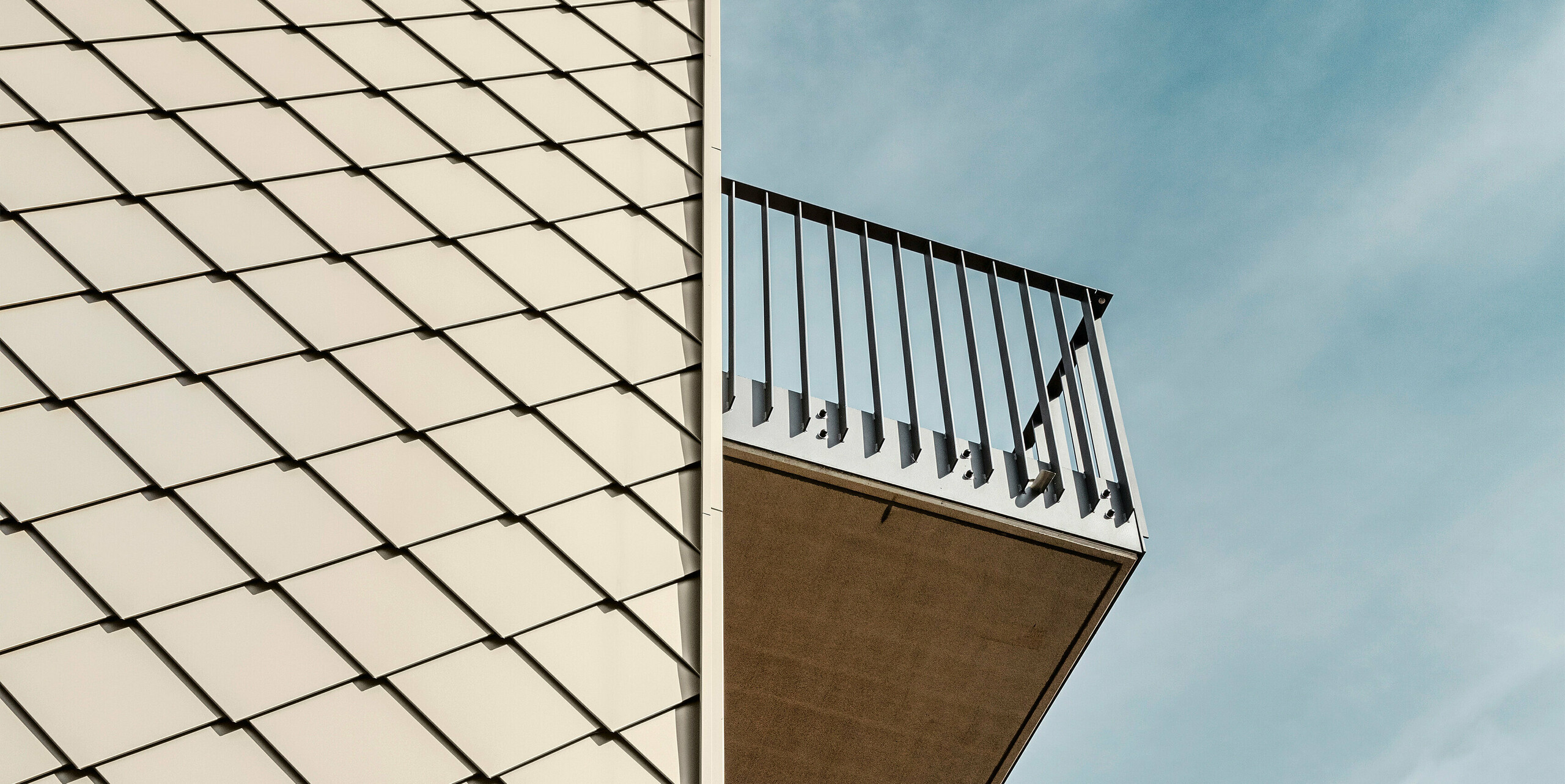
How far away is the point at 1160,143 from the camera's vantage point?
849 inches

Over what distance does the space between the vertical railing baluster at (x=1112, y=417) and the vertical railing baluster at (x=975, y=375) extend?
0.57 m

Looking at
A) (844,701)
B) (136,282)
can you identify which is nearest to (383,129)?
(136,282)

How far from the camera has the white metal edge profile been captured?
2174mm

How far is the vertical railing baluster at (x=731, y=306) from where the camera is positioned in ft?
12.9

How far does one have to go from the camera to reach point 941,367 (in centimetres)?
440

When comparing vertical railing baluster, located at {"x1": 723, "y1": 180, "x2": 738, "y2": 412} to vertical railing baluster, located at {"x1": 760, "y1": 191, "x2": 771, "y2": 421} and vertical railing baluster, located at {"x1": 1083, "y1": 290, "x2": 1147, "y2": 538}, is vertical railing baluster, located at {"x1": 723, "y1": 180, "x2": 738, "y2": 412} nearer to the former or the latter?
vertical railing baluster, located at {"x1": 760, "y1": 191, "x2": 771, "y2": 421}

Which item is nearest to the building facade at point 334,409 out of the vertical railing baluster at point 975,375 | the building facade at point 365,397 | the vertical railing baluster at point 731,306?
the building facade at point 365,397

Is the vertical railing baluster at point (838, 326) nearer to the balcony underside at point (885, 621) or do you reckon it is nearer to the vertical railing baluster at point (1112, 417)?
the balcony underside at point (885, 621)

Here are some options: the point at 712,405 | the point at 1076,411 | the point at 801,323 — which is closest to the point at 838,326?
the point at 801,323

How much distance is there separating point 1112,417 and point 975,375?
64cm

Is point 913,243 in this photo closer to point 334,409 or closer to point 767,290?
point 767,290

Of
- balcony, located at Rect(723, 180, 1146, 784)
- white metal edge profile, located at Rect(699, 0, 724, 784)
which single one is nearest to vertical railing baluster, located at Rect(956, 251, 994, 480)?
balcony, located at Rect(723, 180, 1146, 784)

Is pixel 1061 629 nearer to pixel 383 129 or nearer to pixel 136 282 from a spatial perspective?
pixel 383 129

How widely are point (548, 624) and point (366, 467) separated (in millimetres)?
511
